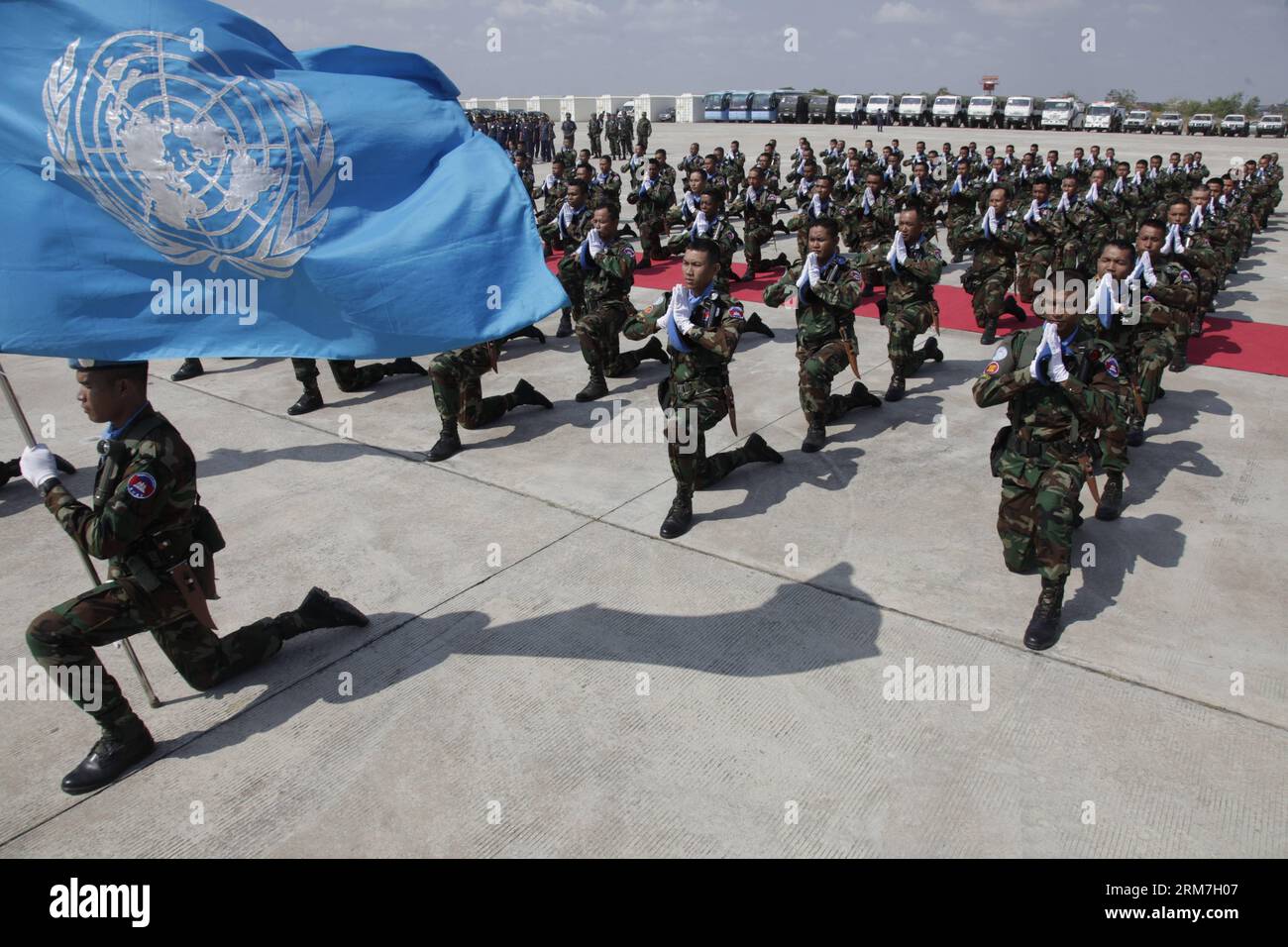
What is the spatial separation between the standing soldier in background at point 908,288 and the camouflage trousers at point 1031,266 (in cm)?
283

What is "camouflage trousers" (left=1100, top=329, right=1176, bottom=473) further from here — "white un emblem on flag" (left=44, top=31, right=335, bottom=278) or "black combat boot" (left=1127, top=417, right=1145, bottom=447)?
"white un emblem on flag" (left=44, top=31, right=335, bottom=278)

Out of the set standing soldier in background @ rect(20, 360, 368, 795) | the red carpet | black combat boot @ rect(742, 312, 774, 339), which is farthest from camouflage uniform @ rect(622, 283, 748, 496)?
black combat boot @ rect(742, 312, 774, 339)

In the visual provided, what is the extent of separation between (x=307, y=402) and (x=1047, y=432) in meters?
6.64

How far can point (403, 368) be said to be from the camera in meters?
9.29

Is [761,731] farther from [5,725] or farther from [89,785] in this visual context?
[5,725]

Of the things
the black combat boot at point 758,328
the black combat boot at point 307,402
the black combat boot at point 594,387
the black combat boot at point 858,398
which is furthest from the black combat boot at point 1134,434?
the black combat boot at point 307,402

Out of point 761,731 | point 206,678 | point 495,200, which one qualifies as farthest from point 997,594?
point 206,678

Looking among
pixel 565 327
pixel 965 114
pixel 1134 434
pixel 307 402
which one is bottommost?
pixel 1134 434

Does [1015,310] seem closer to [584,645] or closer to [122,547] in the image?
[584,645]

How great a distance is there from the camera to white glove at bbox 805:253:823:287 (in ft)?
22.5

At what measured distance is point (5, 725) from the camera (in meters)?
4.06

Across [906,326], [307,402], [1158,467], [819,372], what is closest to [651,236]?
[906,326]
